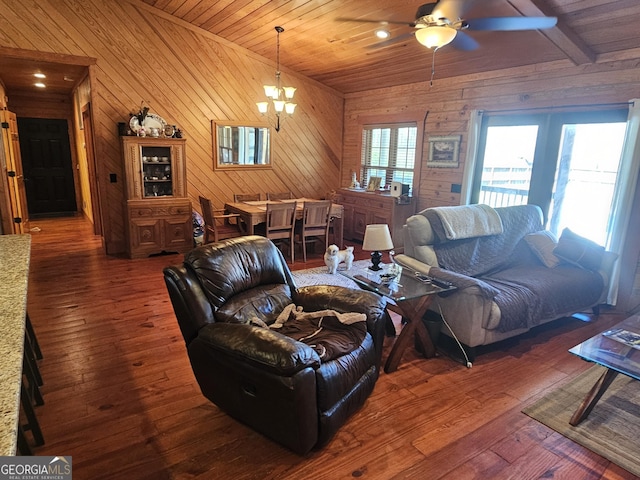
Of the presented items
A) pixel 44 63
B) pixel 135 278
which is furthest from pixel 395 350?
pixel 44 63

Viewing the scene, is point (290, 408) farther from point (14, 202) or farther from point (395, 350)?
point (14, 202)

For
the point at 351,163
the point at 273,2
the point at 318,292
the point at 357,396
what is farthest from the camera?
the point at 351,163

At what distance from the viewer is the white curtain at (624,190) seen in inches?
141

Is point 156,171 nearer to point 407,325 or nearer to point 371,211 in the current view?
point 371,211

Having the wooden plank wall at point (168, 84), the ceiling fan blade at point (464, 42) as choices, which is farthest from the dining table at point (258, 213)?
the ceiling fan blade at point (464, 42)

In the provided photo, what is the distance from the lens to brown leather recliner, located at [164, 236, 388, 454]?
6.09ft

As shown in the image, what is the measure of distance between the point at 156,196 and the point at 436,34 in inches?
167

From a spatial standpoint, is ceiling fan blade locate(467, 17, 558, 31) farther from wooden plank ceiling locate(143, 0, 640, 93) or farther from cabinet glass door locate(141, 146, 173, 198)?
cabinet glass door locate(141, 146, 173, 198)

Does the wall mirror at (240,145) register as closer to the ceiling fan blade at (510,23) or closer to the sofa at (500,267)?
the sofa at (500,267)

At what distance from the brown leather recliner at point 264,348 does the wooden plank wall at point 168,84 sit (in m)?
3.87

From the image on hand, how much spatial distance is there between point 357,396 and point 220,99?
516 centimetres

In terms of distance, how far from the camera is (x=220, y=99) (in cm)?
601

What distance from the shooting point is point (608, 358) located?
7.36ft

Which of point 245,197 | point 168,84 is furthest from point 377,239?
point 168,84
